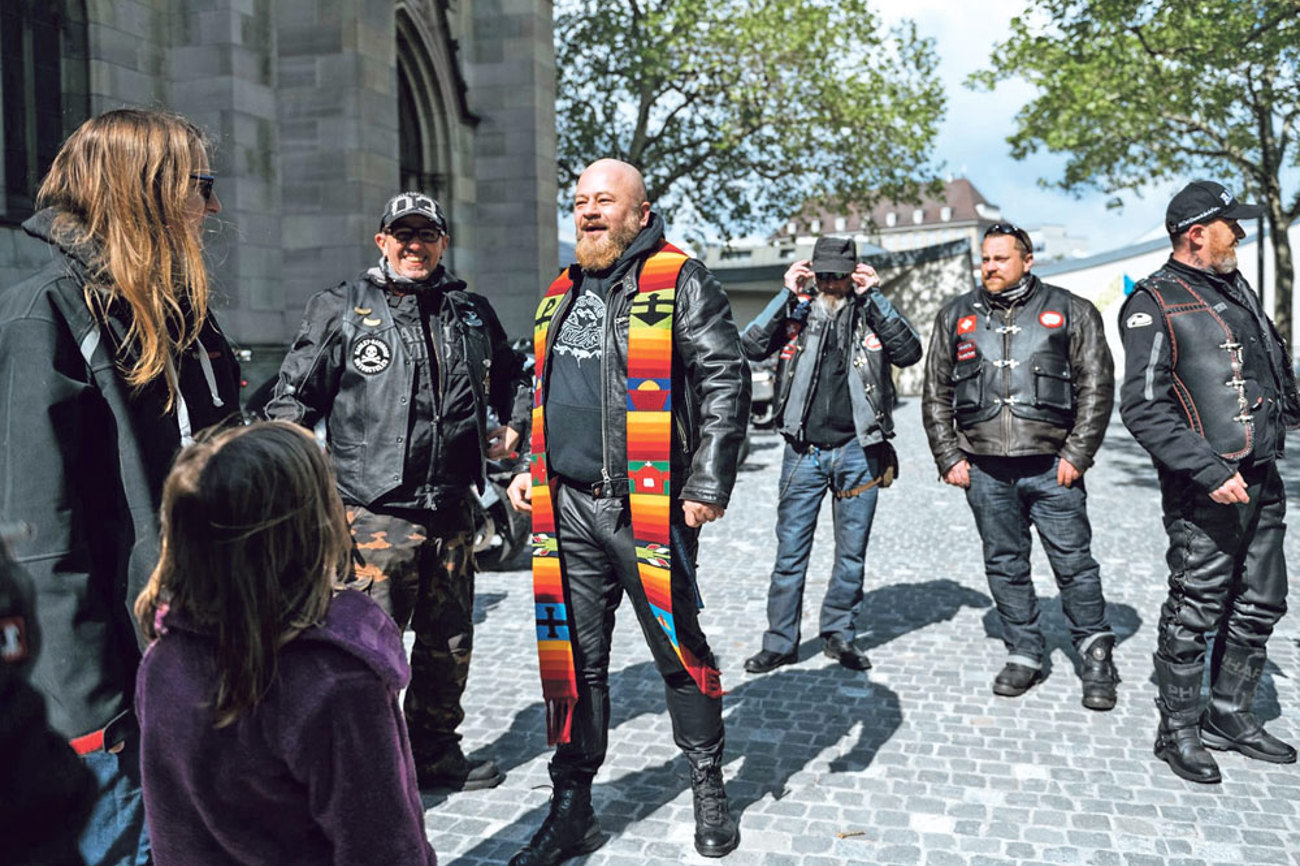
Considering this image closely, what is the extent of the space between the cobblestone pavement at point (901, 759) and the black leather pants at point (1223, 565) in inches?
18.9

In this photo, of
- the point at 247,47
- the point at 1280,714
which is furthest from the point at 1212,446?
the point at 247,47

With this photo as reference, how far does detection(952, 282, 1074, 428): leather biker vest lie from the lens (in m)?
4.95

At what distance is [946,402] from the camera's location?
17.3 ft

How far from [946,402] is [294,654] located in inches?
162

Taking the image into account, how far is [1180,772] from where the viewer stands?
4008 millimetres

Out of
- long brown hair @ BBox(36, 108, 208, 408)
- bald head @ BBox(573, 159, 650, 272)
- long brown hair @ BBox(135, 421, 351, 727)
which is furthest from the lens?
bald head @ BBox(573, 159, 650, 272)

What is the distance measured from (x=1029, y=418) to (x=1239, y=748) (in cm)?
153

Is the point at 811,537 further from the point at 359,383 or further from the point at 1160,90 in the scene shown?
the point at 1160,90

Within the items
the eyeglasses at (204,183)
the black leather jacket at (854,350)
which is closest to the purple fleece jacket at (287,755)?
the eyeglasses at (204,183)

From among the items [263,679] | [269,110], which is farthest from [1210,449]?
[269,110]

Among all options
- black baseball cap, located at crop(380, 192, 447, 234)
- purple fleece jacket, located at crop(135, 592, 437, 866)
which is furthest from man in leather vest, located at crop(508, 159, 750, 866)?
purple fleece jacket, located at crop(135, 592, 437, 866)

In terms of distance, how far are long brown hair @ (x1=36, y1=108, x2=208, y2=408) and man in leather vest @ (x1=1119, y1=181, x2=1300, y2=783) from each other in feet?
11.0

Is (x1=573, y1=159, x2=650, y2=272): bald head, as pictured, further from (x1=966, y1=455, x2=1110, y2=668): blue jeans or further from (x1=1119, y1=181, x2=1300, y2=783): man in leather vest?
(x1=966, y1=455, x2=1110, y2=668): blue jeans

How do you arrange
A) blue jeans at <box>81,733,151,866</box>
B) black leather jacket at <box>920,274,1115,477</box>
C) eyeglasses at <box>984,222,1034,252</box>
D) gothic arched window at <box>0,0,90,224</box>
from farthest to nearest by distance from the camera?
gothic arched window at <box>0,0,90,224</box> → eyeglasses at <box>984,222,1034,252</box> → black leather jacket at <box>920,274,1115,477</box> → blue jeans at <box>81,733,151,866</box>
